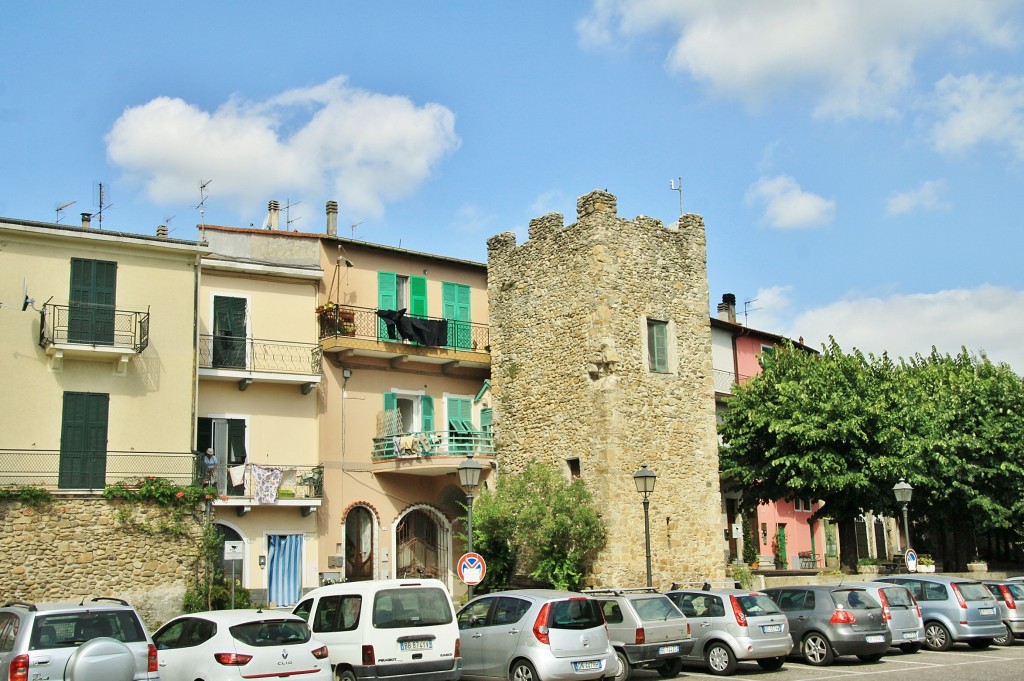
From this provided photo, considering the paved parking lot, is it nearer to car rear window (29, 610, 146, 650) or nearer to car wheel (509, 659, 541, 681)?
car wheel (509, 659, 541, 681)

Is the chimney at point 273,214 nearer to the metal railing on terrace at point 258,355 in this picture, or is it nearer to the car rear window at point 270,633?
the metal railing on terrace at point 258,355

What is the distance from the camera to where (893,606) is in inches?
794

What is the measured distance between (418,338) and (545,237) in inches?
181

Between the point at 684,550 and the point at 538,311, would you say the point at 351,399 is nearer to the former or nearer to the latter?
the point at 538,311

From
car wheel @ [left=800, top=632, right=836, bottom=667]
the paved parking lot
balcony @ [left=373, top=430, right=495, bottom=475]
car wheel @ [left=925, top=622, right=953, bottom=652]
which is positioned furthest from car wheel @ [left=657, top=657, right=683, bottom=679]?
→ balcony @ [left=373, top=430, right=495, bottom=475]

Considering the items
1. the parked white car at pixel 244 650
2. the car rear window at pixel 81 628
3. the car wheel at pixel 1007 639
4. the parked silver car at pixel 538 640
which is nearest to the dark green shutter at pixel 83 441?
the parked white car at pixel 244 650

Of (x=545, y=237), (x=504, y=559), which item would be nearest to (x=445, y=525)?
(x=504, y=559)

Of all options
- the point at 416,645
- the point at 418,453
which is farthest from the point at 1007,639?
the point at 416,645

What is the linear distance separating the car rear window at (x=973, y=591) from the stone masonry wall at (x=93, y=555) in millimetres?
16973

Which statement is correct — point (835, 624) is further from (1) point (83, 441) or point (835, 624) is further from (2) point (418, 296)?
(1) point (83, 441)

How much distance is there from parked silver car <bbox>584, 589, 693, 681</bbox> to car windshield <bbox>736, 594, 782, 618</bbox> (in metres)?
1.25

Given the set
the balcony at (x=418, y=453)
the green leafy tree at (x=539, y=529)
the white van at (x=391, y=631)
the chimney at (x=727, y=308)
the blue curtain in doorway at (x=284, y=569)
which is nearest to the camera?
the white van at (x=391, y=631)

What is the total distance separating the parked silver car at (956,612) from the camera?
Result: 836 inches

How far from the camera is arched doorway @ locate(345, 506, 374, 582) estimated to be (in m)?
27.6
